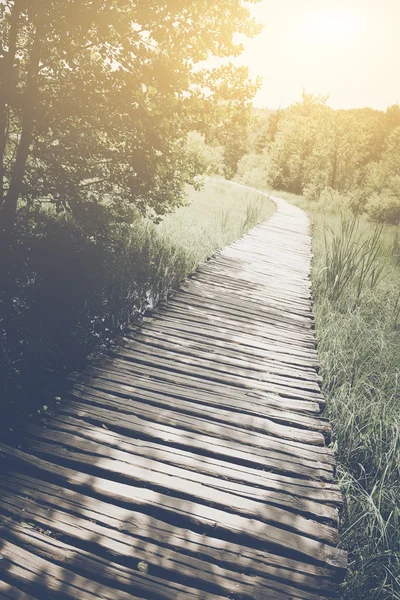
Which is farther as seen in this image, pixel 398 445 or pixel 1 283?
pixel 1 283

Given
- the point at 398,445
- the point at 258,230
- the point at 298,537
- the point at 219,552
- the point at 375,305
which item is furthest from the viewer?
Result: the point at 258,230

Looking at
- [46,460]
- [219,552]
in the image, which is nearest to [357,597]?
[219,552]

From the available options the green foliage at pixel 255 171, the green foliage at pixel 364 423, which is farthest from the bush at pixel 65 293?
the green foliage at pixel 255 171

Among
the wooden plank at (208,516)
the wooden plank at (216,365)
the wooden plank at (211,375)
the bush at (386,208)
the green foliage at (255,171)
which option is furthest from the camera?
the green foliage at (255,171)

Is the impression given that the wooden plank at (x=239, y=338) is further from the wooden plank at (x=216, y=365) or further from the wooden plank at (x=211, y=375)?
the wooden plank at (x=211, y=375)

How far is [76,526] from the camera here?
1.83 metres

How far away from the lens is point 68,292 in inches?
185

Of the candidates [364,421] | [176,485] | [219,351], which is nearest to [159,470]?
[176,485]

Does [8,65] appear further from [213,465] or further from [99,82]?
[213,465]

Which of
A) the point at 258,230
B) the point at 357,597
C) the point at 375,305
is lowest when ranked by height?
the point at 357,597

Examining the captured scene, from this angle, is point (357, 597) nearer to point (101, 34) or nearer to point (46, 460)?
point (46, 460)

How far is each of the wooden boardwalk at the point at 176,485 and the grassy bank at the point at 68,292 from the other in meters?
0.56

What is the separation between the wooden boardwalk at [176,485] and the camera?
170 centimetres

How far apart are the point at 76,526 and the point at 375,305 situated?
4.81 m
